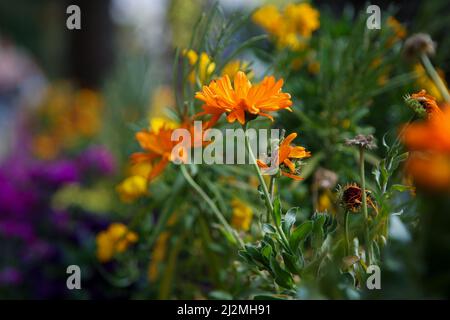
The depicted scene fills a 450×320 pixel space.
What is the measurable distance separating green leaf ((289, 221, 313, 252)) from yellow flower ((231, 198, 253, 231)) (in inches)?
10.4

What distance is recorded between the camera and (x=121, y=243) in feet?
2.87

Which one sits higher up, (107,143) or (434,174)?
(107,143)

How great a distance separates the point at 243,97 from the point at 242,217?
0.30 metres

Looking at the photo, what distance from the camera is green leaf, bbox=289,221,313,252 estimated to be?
496mm

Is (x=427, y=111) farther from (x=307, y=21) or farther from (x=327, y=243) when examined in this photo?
(x=307, y=21)

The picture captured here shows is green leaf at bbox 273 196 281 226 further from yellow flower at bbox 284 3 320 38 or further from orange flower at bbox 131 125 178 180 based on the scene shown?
yellow flower at bbox 284 3 320 38

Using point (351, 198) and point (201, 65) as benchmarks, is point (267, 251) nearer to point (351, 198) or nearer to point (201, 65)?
point (351, 198)

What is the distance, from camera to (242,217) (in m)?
0.78

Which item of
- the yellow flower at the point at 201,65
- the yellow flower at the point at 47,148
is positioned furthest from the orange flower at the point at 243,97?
the yellow flower at the point at 47,148

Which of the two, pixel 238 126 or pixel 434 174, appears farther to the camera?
pixel 238 126

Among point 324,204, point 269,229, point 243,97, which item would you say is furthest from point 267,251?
point 324,204

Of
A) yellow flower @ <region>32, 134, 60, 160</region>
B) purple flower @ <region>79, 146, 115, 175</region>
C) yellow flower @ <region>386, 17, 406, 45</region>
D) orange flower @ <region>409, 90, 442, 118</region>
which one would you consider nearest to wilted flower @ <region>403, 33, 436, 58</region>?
orange flower @ <region>409, 90, 442, 118</region>
